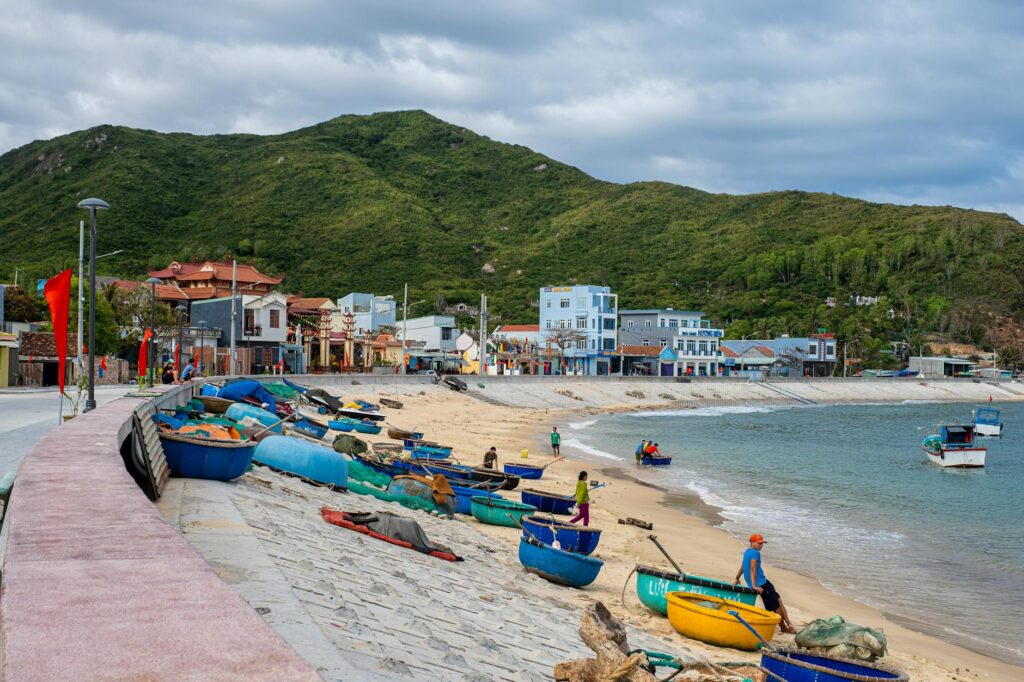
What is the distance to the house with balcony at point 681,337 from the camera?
12294 centimetres

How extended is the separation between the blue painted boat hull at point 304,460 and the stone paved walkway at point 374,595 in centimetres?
317

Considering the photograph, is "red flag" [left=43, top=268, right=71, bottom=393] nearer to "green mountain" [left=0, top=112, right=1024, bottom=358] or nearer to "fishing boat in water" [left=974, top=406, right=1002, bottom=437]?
"fishing boat in water" [left=974, top=406, right=1002, bottom=437]

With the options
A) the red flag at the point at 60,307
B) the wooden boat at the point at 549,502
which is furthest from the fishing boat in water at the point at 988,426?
the red flag at the point at 60,307

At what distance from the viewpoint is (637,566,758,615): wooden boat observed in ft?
47.3

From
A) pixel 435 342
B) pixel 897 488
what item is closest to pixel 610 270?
pixel 435 342

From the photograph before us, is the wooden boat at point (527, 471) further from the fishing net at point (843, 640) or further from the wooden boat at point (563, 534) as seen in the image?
the fishing net at point (843, 640)

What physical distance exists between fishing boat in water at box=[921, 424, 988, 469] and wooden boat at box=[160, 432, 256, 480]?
40863 mm

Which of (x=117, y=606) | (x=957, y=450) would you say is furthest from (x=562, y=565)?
(x=957, y=450)

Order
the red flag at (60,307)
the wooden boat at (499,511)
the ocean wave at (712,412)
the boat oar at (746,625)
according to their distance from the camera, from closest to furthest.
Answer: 1. the boat oar at (746,625)
2. the red flag at (60,307)
3. the wooden boat at (499,511)
4. the ocean wave at (712,412)

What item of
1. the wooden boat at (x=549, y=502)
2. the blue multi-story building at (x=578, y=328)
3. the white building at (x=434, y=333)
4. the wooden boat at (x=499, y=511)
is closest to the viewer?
the wooden boat at (x=499, y=511)

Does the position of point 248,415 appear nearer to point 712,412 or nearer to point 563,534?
point 563,534

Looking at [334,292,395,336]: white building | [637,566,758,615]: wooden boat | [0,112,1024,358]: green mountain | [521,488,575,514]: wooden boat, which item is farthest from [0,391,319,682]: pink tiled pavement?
[0,112,1024,358]: green mountain

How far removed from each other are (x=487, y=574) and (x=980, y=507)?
82.5 ft

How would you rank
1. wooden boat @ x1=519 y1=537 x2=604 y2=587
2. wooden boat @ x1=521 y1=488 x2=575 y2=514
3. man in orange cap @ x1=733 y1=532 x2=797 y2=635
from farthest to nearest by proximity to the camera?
wooden boat @ x1=521 y1=488 x2=575 y2=514 < wooden boat @ x1=519 y1=537 x2=604 y2=587 < man in orange cap @ x1=733 y1=532 x2=797 y2=635
